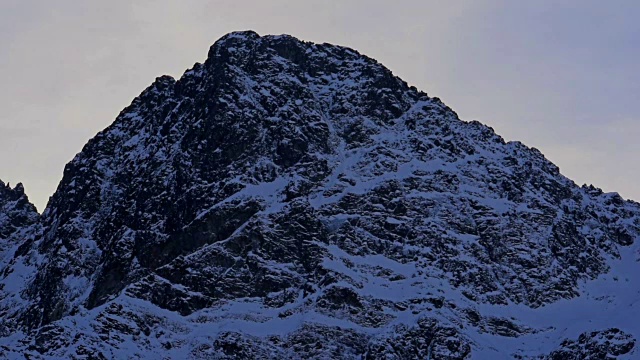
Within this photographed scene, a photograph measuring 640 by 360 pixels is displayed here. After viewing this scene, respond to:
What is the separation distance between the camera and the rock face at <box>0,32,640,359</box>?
513ft

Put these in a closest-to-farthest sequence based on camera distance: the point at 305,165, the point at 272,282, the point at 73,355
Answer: the point at 73,355, the point at 272,282, the point at 305,165

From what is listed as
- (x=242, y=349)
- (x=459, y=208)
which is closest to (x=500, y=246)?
(x=459, y=208)

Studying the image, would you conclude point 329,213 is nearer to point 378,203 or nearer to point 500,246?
point 378,203

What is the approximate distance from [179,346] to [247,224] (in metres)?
19.1

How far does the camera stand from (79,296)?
183250 mm

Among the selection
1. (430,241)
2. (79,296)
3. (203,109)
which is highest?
(203,109)

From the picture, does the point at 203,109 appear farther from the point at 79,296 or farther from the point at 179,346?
the point at 179,346

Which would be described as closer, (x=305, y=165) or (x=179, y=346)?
(x=179, y=346)

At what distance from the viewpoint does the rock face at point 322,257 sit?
6152 inches

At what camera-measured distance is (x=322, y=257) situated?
168 m

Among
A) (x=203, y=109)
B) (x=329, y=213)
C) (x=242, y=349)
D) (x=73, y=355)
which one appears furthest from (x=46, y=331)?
(x=203, y=109)

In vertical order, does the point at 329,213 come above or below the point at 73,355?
above

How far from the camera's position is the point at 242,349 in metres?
154

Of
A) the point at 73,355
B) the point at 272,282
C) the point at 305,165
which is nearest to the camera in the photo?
the point at 73,355
